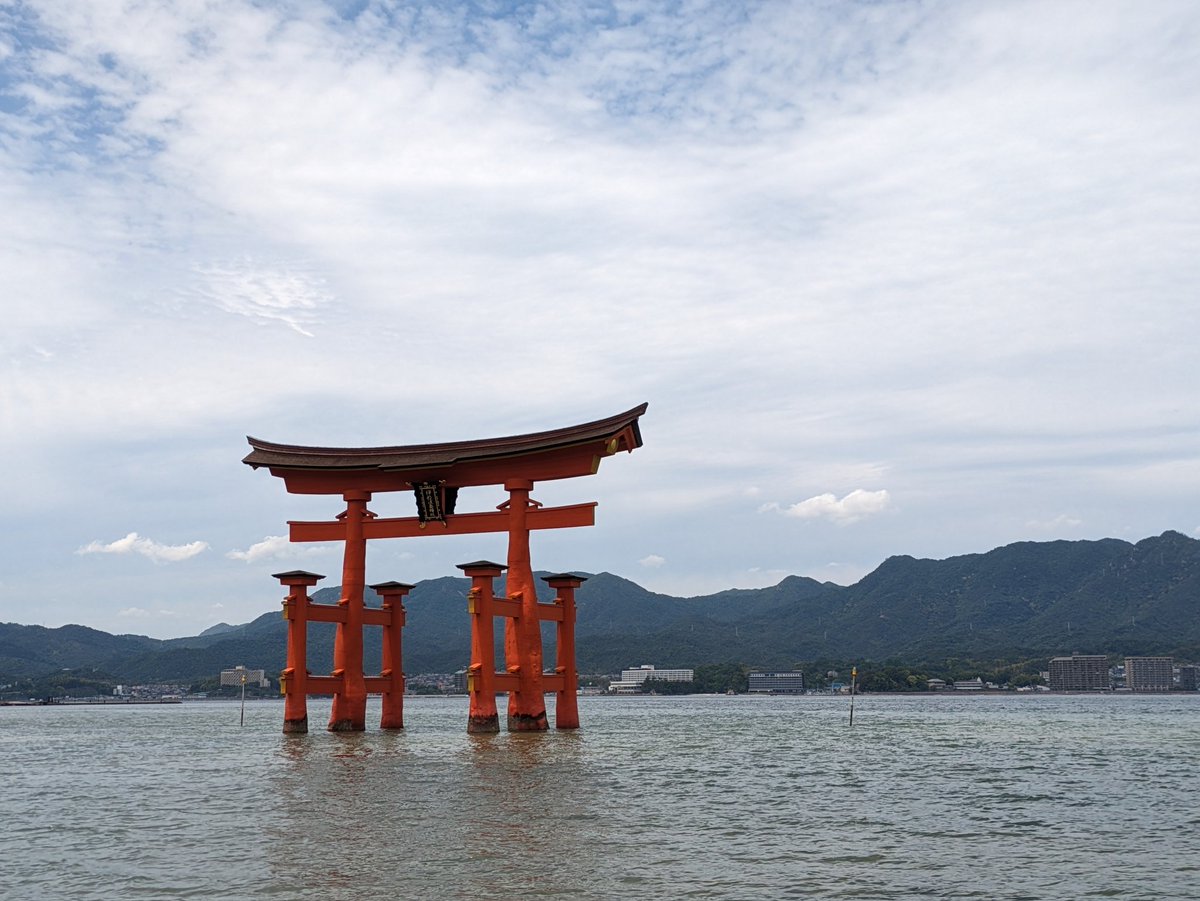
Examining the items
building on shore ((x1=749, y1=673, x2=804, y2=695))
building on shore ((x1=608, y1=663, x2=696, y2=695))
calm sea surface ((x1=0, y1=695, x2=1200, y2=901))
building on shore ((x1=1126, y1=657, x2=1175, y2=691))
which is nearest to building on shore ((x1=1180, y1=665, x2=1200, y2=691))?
building on shore ((x1=1126, y1=657, x2=1175, y2=691))

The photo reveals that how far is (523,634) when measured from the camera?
35.5m

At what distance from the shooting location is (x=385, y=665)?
42844 mm

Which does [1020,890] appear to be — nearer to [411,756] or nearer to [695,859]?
[695,859]

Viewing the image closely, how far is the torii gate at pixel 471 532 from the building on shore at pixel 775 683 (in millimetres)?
136518

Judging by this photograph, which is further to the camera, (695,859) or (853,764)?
(853,764)

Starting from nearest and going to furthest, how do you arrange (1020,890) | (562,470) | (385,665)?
(1020,890) → (562,470) → (385,665)

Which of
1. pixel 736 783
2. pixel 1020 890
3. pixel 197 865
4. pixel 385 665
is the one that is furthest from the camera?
pixel 385 665

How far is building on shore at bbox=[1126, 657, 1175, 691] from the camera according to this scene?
16488cm

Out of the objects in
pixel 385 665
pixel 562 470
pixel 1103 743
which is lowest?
pixel 1103 743

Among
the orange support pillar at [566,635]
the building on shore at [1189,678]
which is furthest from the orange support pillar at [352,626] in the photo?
the building on shore at [1189,678]

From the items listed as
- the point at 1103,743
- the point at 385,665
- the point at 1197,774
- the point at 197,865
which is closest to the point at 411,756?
the point at 385,665

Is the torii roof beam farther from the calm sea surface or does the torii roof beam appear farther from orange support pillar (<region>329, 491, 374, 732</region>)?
the calm sea surface

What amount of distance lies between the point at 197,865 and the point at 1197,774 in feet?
81.8

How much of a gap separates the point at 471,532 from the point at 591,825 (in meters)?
21.3
